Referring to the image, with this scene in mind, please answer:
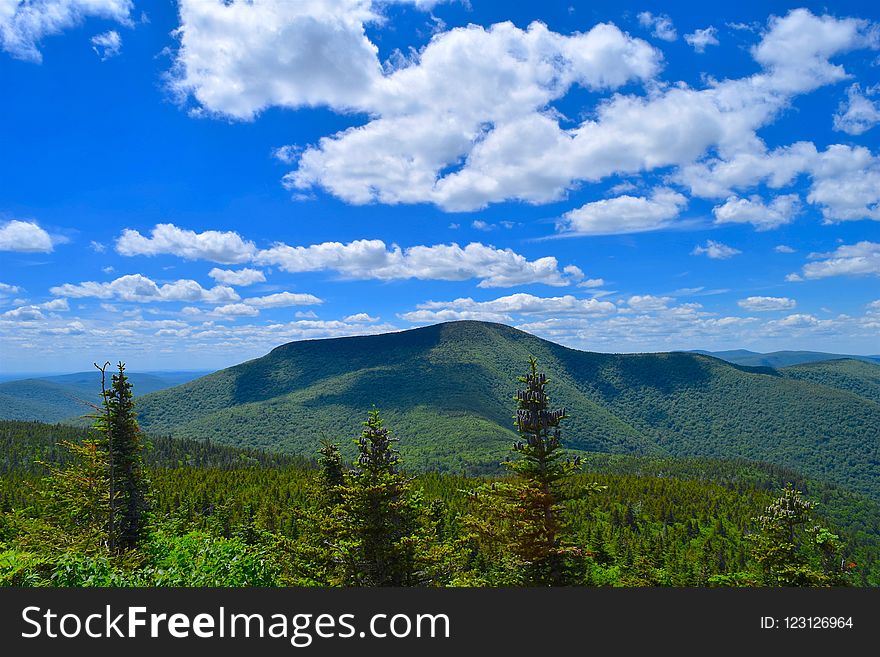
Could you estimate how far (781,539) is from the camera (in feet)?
94.8

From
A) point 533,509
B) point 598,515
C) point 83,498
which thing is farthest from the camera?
point 598,515

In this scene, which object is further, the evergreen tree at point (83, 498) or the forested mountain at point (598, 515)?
the forested mountain at point (598, 515)

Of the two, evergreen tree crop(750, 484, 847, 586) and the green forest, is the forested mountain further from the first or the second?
evergreen tree crop(750, 484, 847, 586)

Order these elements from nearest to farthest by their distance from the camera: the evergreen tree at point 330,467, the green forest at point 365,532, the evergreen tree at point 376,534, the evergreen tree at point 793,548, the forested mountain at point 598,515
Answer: the green forest at point 365,532 → the evergreen tree at point 376,534 → the evergreen tree at point 793,548 → the evergreen tree at point 330,467 → the forested mountain at point 598,515

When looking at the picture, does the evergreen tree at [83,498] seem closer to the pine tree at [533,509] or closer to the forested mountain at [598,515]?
the forested mountain at [598,515]

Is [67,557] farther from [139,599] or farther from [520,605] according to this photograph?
[520,605]

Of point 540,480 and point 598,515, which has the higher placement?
point 540,480

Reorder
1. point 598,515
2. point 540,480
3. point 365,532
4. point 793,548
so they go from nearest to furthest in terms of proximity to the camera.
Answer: point 365,532 < point 540,480 < point 793,548 < point 598,515

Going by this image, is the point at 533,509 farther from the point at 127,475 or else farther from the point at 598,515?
the point at 598,515

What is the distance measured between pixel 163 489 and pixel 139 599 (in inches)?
4876

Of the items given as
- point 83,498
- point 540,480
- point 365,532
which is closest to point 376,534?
point 365,532

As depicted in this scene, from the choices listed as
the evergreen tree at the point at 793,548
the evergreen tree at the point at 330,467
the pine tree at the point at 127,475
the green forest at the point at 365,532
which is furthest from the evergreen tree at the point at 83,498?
the evergreen tree at the point at 793,548

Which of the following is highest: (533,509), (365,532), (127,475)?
(127,475)

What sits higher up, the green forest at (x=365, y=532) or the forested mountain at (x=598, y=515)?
the green forest at (x=365, y=532)
